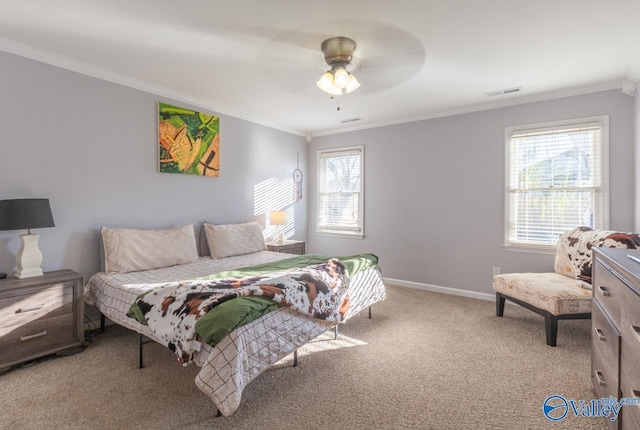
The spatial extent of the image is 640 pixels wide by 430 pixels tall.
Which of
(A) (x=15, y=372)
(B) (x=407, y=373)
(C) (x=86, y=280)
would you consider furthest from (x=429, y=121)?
(A) (x=15, y=372)

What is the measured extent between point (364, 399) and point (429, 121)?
3643 mm

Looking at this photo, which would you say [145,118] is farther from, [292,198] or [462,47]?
[462,47]

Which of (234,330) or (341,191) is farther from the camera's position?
(341,191)

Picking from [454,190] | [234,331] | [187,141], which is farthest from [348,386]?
[187,141]

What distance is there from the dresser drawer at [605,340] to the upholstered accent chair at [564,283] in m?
0.87

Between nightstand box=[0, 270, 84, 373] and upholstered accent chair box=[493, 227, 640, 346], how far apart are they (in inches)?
154

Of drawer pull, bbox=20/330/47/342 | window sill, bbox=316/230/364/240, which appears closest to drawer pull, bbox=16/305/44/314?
drawer pull, bbox=20/330/47/342

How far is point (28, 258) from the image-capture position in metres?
2.45

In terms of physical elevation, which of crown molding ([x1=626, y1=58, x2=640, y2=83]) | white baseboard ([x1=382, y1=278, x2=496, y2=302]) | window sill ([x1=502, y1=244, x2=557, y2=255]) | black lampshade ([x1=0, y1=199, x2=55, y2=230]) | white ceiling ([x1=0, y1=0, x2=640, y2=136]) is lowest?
white baseboard ([x1=382, y1=278, x2=496, y2=302])

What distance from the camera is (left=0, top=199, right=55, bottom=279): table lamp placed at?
2303 millimetres

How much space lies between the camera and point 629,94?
312 centimetres

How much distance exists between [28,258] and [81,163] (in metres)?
0.95

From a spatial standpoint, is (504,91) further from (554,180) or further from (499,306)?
(499,306)

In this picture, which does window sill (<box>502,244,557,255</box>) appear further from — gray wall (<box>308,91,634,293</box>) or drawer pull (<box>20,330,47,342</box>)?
drawer pull (<box>20,330,47,342</box>)
